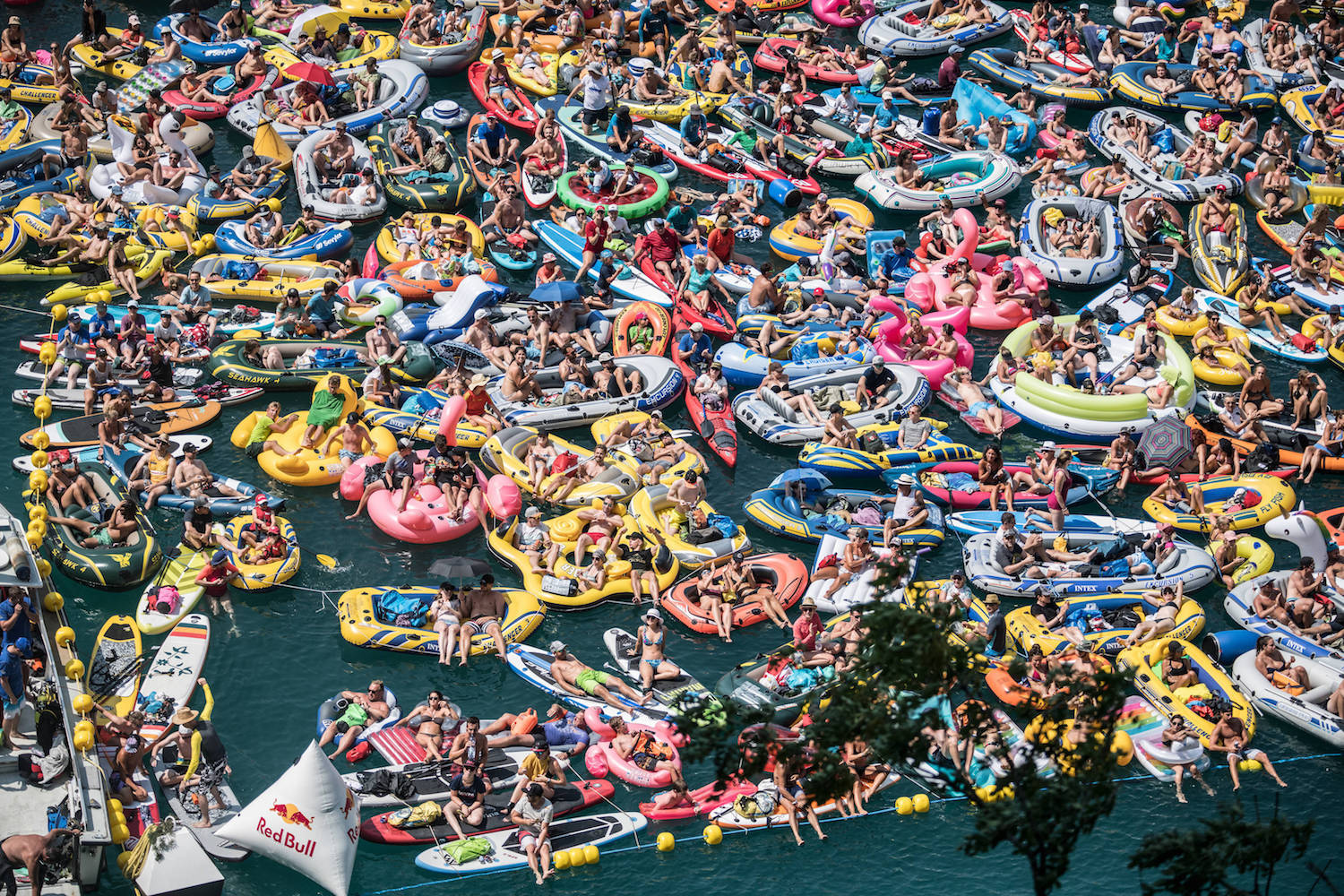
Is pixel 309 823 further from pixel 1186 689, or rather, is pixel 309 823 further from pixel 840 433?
pixel 1186 689

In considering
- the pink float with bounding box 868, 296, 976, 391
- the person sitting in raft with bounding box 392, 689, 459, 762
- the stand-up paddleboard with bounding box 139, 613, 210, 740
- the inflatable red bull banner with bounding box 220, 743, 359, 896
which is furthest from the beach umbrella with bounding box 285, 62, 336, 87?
the inflatable red bull banner with bounding box 220, 743, 359, 896

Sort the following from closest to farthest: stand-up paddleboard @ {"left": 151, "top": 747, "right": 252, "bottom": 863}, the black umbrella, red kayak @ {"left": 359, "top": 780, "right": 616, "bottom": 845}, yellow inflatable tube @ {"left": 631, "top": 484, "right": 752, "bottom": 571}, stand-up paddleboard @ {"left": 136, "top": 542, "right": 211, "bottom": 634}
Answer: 1. stand-up paddleboard @ {"left": 151, "top": 747, "right": 252, "bottom": 863}
2. red kayak @ {"left": 359, "top": 780, "right": 616, "bottom": 845}
3. stand-up paddleboard @ {"left": 136, "top": 542, "right": 211, "bottom": 634}
4. the black umbrella
5. yellow inflatable tube @ {"left": 631, "top": 484, "right": 752, "bottom": 571}

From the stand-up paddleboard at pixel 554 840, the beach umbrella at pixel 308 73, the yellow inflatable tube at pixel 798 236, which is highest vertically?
the beach umbrella at pixel 308 73

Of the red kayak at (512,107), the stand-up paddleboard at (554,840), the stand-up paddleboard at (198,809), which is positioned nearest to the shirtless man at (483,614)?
the stand-up paddleboard at (554,840)

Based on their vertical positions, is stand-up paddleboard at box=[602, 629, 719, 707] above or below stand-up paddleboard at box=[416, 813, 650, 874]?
above

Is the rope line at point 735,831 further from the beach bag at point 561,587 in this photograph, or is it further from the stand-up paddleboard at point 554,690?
the beach bag at point 561,587

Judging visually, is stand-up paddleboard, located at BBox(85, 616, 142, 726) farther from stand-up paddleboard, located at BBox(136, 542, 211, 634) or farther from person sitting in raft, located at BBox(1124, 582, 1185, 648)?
person sitting in raft, located at BBox(1124, 582, 1185, 648)
